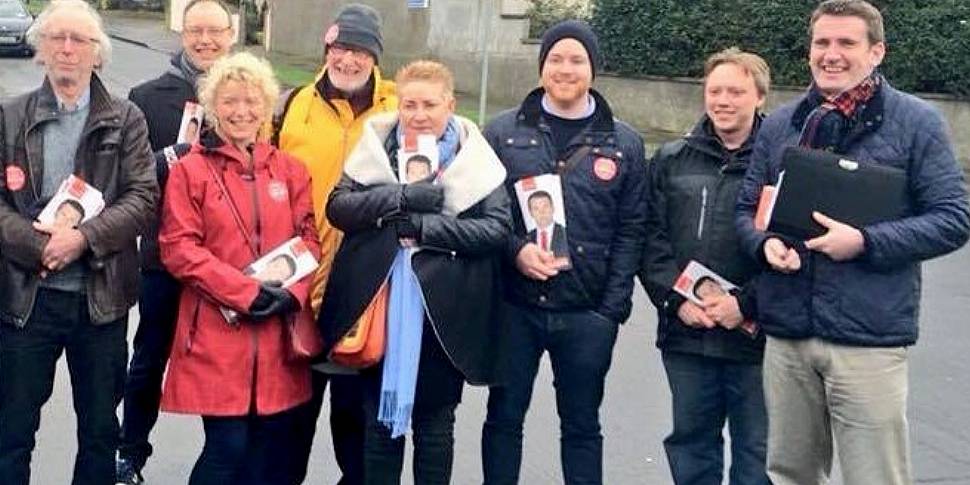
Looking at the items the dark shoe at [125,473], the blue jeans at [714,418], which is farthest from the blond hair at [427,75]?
the dark shoe at [125,473]

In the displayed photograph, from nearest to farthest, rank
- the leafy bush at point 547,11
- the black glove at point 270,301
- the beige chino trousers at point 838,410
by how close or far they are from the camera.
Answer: the beige chino trousers at point 838,410 < the black glove at point 270,301 < the leafy bush at point 547,11

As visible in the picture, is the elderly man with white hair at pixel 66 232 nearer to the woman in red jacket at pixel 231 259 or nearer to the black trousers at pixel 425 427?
the woman in red jacket at pixel 231 259

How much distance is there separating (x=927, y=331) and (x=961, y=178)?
5101mm

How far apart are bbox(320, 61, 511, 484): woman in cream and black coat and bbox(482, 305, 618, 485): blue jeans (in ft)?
0.85

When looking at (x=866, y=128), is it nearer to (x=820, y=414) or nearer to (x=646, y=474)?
(x=820, y=414)

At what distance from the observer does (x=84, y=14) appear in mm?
4391

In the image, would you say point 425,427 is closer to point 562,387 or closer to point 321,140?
point 562,387

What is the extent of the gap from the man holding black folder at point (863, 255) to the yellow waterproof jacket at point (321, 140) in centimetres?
167

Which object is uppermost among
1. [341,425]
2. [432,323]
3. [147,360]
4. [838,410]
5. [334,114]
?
[334,114]

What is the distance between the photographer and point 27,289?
4.27 m

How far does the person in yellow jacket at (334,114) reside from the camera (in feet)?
15.5

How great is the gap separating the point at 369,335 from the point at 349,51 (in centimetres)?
116

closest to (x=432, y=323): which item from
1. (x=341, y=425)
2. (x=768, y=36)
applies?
(x=341, y=425)

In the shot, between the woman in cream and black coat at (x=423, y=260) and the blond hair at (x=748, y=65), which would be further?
the blond hair at (x=748, y=65)
